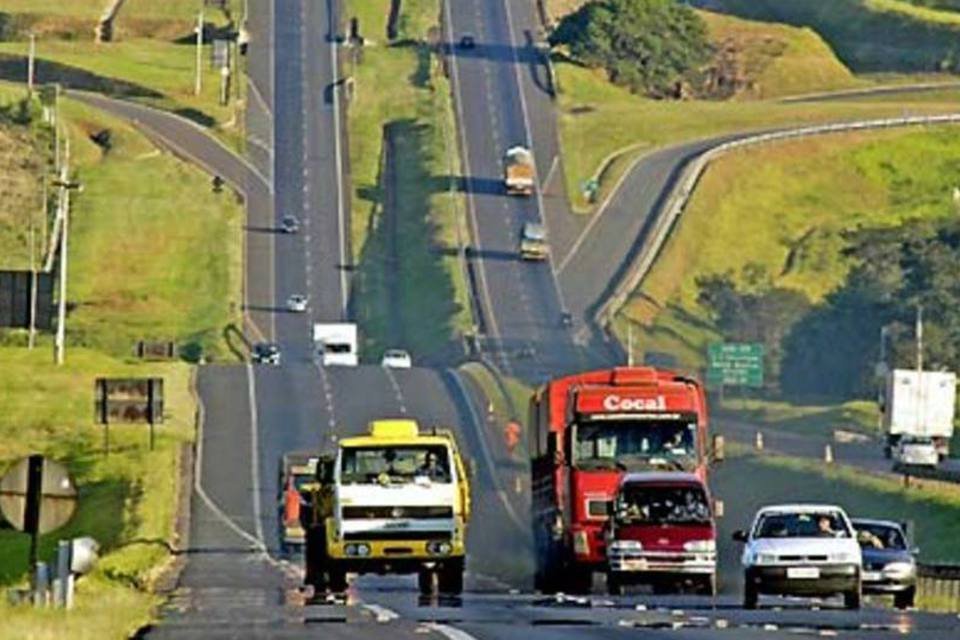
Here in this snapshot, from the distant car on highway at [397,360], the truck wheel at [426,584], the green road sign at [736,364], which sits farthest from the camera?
the distant car on highway at [397,360]

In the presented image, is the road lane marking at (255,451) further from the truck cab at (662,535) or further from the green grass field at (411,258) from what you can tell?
the truck cab at (662,535)

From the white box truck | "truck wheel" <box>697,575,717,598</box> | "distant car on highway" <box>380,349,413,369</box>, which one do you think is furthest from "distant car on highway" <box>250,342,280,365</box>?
"truck wheel" <box>697,575,717,598</box>

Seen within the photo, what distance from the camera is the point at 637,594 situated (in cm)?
6075

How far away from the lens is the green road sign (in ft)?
463

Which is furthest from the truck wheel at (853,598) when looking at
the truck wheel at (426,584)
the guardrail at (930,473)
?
the guardrail at (930,473)

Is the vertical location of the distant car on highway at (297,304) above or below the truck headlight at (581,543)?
above

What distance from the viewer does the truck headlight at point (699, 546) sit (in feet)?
187

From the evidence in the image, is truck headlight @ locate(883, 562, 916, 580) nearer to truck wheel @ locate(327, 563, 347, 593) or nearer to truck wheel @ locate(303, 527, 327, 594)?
truck wheel @ locate(327, 563, 347, 593)

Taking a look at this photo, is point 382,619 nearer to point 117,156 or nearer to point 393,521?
point 393,521

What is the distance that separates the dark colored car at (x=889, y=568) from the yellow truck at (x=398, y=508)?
757 centimetres

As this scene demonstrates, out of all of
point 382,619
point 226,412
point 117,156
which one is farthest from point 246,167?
point 382,619

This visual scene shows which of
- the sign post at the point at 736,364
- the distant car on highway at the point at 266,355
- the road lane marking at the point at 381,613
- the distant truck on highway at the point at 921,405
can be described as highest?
the distant car on highway at the point at 266,355

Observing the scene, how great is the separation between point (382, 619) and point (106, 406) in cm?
6961

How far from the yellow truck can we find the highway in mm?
919
